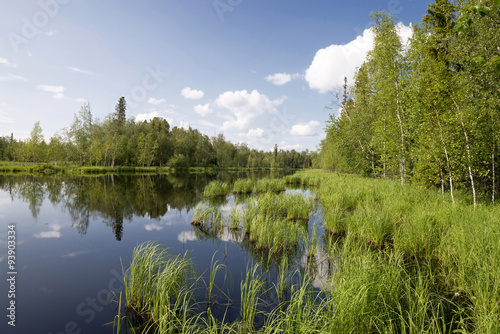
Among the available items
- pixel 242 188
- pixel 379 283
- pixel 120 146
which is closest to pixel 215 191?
pixel 242 188

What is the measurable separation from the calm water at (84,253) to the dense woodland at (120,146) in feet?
140

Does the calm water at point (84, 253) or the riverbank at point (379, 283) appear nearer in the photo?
the riverbank at point (379, 283)

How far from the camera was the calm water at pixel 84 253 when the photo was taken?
16.3 ft

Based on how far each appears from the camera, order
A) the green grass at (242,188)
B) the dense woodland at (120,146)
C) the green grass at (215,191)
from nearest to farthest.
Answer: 1. the green grass at (215,191)
2. the green grass at (242,188)
3. the dense woodland at (120,146)

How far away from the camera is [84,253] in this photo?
27.6ft

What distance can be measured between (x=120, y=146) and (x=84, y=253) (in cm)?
5716

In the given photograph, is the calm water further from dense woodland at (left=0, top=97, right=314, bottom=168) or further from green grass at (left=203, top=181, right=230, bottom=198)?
dense woodland at (left=0, top=97, right=314, bottom=168)

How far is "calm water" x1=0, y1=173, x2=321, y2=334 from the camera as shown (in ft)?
16.3

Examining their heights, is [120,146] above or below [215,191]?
above

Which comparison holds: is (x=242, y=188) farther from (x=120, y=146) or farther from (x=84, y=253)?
(x=120, y=146)

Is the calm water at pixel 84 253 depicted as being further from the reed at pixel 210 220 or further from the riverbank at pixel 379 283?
the riverbank at pixel 379 283

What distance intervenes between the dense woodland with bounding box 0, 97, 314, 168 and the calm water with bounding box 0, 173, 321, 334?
1683 inches

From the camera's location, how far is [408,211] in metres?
9.30

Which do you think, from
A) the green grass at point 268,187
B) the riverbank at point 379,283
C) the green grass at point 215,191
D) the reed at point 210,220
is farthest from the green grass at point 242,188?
the riverbank at point 379,283
